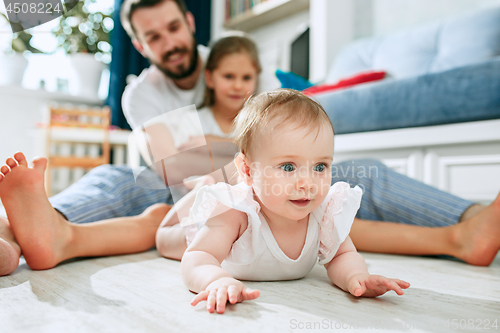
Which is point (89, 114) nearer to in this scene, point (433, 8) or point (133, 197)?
point (133, 197)

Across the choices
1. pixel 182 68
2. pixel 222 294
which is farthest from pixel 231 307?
pixel 182 68

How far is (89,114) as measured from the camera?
245cm

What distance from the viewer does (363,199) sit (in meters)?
0.90

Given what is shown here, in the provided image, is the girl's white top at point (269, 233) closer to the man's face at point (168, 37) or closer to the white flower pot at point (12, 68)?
the man's face at point (168, 37)

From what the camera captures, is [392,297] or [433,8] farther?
[433,8]

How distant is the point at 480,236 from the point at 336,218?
34 centimetres

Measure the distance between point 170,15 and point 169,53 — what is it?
121mm

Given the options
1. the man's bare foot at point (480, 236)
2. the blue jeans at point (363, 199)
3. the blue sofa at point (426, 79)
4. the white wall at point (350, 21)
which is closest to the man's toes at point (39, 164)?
the blue jeans at point (363, 199)

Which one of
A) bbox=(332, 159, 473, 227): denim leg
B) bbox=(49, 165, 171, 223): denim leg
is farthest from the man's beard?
bbox=(332, 159, 473, 227): denim leg

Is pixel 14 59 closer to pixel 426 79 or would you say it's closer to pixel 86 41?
pixel 86 41

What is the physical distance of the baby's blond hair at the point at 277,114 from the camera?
544 millimetres

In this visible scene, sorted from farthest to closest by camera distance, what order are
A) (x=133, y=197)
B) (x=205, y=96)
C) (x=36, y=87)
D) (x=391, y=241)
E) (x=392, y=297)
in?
(x=36, y=87) → (x=205, y=96) → (x=133, y=197) → (x=391, y=241) → (x=392, y=297)

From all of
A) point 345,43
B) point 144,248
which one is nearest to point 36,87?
point 345,43

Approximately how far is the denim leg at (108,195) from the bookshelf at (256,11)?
6.15 ft
